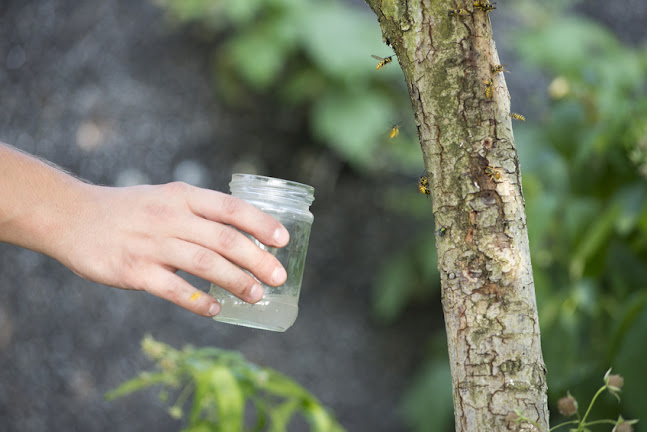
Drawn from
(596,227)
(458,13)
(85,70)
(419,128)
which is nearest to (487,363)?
(419,128)

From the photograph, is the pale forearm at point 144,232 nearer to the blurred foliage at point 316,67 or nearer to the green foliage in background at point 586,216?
the green foliage in background at point 586,216

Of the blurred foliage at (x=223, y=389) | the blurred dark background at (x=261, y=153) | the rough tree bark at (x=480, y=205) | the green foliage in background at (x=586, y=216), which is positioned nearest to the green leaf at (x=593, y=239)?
the green foliage in background at (x=586, y=216)

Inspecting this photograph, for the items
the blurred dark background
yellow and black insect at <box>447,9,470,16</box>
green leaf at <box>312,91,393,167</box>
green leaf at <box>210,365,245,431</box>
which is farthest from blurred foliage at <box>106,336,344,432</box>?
green leaf at <box>312,91,393,167</box>

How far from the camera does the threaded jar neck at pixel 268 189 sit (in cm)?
89

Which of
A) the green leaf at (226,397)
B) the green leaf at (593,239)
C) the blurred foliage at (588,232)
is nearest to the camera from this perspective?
the green leaf at (226,397)

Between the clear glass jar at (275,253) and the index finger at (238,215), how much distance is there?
143 millimetres

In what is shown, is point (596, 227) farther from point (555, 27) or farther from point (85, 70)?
point (85, 70)

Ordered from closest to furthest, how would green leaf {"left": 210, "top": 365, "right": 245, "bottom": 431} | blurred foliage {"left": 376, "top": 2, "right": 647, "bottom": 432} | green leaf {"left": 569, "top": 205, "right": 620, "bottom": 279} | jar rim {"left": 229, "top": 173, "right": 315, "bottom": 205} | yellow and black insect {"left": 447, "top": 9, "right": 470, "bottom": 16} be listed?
yellow and black insect {"left": 447, "top": 9, "right": 470, "bottom": 16}, jar rim {"left": 229, "top": 173, "right": 315, "bottom": 205}, green leaf {"left": 210, "top": 365, "right": 245, "bottom": 431}, blurred foliage {"left": 376, "top": 2, "right": 647, "bottom": 432}, green leaf {"left": 569, "top": 205, "right": 620, "bottom": 279}

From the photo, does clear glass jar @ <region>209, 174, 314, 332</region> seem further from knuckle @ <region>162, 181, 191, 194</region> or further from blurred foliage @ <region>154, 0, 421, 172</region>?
blurred foliage @ <region>154, 0, 421, 172</region>

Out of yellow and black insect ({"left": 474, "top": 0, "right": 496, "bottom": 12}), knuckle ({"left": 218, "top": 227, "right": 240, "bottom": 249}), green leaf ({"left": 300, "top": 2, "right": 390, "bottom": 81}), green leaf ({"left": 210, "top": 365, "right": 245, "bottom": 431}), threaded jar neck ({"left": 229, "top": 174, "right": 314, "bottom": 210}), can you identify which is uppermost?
green leaf ({"left": 300, "top": 2, "right": 390, "bottom": 81})

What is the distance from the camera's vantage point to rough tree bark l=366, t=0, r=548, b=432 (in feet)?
2.29

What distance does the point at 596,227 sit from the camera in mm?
1680

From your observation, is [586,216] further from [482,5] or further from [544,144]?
[482,5]

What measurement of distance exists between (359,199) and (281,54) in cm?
76
